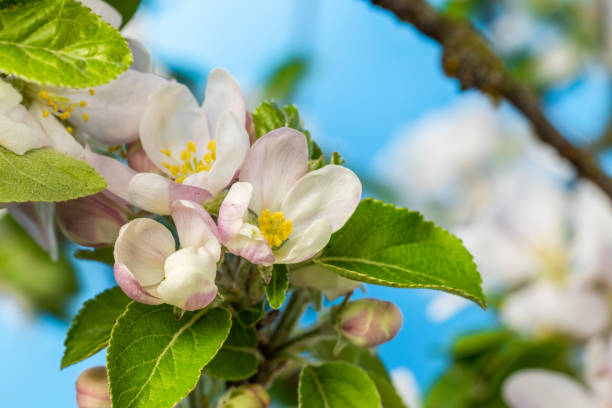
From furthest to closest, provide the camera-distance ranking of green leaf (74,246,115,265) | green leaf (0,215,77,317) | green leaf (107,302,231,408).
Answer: green leaf (0,215,77,317) < green leaf (74,246,115,265) < green leaf (107,302,231,408)

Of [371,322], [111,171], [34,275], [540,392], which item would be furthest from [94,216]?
[34,275]

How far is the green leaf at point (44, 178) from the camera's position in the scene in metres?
0.28

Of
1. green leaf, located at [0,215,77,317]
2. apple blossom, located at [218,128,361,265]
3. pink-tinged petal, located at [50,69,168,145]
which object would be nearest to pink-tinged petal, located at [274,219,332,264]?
apple blossom, located at [218,128,361,265]

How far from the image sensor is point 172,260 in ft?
0.91

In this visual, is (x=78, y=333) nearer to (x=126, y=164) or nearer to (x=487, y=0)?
(x=126, y=164)

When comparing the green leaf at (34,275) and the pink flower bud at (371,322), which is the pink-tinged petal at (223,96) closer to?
Answer: the pink flower bud at (371,322)

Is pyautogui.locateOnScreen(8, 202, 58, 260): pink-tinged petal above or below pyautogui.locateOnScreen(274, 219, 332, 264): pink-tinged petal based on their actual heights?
→ below

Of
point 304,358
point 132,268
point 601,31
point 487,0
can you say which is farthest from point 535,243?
point 487,0

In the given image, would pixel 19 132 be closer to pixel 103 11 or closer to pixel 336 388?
pixel 103 11

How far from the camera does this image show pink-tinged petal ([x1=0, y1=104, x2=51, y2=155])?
29 cm

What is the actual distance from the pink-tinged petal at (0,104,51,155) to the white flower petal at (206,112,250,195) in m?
0.08

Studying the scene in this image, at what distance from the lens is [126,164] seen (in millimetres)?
349

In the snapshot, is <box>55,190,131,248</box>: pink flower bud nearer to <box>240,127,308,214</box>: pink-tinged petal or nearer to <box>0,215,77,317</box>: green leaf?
<box>240,127,308,214</box>: pink-tinged petal

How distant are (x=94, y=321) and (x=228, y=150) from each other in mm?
104
